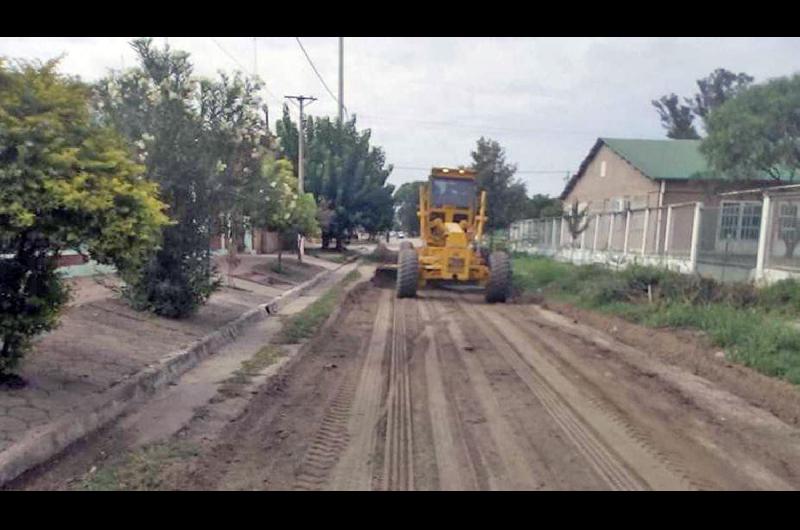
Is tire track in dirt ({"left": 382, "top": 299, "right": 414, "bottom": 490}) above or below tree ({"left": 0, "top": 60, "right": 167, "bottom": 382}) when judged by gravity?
below

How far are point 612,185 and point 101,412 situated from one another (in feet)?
119

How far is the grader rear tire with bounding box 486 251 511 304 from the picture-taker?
18.6 meters

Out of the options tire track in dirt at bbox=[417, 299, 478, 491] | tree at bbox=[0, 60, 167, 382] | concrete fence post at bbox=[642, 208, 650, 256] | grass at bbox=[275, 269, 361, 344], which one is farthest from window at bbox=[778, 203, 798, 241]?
tree at bbox=[0, 60, 167, 382]

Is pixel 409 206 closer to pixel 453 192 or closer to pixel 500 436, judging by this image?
pixel 453 192

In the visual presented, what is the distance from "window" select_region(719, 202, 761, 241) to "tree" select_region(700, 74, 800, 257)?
12.1 metres

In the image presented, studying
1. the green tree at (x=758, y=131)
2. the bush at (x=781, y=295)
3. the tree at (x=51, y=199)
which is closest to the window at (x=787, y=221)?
the bush at (x=781, y=295)

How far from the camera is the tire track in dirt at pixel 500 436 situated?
514 centimetres

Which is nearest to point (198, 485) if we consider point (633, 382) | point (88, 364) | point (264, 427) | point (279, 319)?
point (264, 427)

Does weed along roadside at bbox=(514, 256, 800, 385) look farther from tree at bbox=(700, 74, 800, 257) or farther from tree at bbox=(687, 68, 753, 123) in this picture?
tree at bbox=(687, 68, 753, 123)

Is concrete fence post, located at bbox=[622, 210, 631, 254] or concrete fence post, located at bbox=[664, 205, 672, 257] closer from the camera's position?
concrete fence post, located at bbox=[664, 205, 672, 257]

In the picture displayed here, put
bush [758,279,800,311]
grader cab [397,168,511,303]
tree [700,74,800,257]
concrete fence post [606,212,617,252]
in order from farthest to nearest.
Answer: tree [700,74,800,257] < concrete fence post [606,212,617,252] < grader cab [397,168,511,303] < bush [758,279,800,311]

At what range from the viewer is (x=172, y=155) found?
36.7 feet

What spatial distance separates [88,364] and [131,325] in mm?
2707
